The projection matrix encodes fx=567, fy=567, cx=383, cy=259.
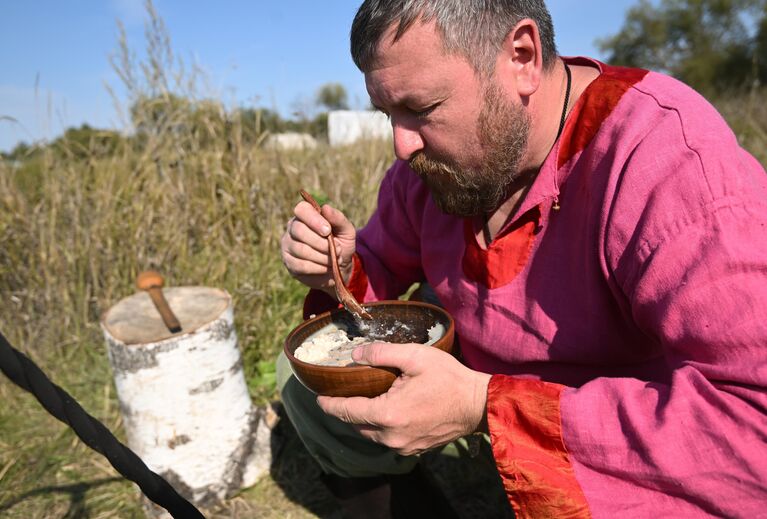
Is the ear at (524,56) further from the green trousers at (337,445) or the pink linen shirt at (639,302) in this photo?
the green trousers at (337,445)

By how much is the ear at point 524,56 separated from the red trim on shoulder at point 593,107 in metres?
0.13

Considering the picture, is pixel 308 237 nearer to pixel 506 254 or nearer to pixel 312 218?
pixel 312 218

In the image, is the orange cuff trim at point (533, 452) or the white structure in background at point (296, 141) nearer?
the orange cuff trim at point (533, 452)

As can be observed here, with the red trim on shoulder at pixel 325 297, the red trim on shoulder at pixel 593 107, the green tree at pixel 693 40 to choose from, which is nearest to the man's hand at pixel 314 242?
the red trim on shoulder at pixel 325 297

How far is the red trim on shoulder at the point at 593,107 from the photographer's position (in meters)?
1.38

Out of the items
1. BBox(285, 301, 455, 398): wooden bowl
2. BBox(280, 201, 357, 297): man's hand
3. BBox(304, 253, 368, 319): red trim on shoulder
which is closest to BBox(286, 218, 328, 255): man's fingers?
BBox(280, 201, 357, 297): man's hand

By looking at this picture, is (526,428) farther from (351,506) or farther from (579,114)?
(351,506)

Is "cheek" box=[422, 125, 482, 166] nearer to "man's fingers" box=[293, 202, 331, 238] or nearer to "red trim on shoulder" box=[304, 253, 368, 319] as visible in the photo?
"man's fingers" box=[293, 202, 331, 238]

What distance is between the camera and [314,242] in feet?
5.51

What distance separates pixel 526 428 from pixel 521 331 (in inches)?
17.2

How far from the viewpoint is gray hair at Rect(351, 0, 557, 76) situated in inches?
52.3

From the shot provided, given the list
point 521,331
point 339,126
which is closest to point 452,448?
point 521,331

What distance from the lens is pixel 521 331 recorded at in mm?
1534

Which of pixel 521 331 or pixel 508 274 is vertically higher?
pixel 508 274
